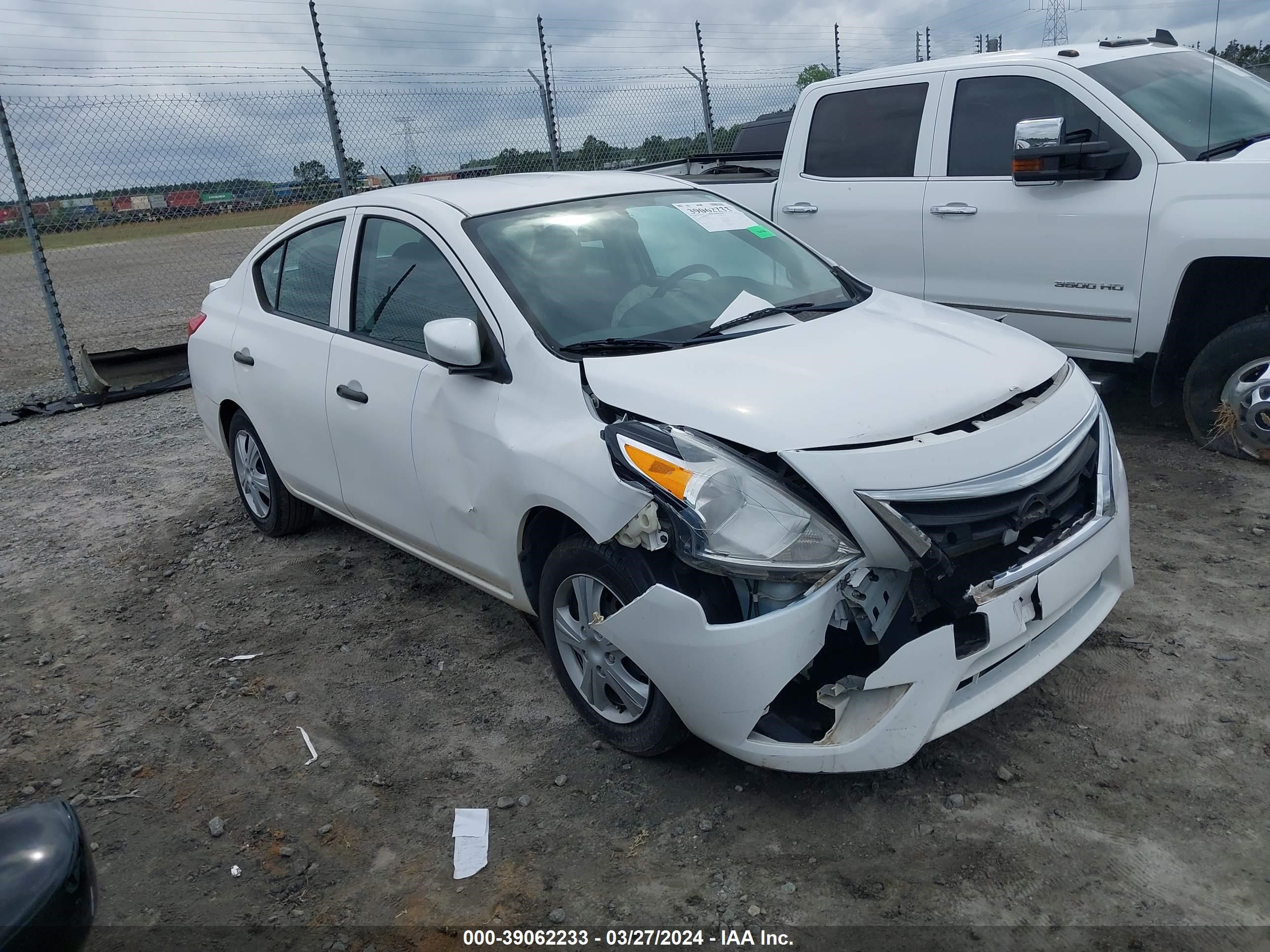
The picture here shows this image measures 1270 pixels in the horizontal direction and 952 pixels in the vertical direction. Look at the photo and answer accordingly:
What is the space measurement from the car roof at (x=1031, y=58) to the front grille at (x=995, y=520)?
3500 millimetres

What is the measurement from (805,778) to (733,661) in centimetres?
65

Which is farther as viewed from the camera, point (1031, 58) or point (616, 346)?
point (1031, 58)

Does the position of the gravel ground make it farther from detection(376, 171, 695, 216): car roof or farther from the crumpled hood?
the crumpled hood

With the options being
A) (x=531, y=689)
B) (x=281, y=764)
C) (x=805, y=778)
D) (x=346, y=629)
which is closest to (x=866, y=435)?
(x=805, y=778)

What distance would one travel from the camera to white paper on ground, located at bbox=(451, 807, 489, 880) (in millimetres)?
2943

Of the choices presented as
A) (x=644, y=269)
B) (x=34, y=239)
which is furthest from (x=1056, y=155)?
(x=34, y=239)

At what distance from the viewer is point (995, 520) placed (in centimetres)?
285

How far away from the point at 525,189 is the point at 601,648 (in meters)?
2.01

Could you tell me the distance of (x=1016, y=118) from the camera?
19.0 feet

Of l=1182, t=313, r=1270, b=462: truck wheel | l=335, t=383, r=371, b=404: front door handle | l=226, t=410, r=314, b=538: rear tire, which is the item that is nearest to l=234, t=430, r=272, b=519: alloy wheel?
l=226, t=410, r=314, b=538: rear tire

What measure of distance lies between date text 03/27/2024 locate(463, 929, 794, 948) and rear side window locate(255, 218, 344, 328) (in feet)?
9.05

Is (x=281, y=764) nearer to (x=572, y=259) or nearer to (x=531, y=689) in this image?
(x=531, y=689)

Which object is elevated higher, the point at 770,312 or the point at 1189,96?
the point at 1189,96

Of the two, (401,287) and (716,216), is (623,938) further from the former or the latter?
(716,216)
